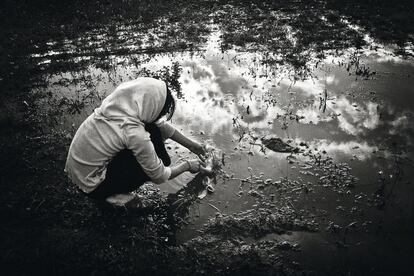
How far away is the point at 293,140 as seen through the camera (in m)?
4.45

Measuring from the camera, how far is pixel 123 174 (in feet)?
10.7

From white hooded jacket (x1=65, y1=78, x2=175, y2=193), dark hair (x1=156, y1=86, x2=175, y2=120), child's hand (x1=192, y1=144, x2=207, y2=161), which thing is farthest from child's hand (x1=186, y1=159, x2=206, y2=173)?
dark hair (x1=156, y1=86, x2=175, y2=120)

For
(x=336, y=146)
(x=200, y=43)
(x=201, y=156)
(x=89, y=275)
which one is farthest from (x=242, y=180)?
(x=200, y=43)

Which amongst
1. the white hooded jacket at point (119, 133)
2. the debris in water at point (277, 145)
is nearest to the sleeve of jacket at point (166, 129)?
the white hooded jacket at point (119, 133)

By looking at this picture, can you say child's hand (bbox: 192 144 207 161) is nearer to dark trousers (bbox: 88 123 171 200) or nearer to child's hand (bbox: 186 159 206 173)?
child's hand (bbox: 186 159 206 173)

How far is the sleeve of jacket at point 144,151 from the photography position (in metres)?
2.83

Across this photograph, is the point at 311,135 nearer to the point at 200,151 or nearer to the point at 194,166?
the point at 200,151

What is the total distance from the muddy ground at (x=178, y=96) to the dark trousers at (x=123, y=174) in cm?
36

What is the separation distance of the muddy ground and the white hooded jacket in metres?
0.75

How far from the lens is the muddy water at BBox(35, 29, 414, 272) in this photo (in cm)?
329

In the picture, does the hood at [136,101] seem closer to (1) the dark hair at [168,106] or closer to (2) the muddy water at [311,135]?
(1) the dark hair at [168,106]

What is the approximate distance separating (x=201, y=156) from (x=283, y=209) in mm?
1231


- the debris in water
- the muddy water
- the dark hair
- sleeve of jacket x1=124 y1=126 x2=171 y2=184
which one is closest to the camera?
sleeve of jacket x1=124 y1=126 x2=171 y2=184

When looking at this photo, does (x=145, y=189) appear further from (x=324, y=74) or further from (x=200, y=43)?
(x=200, y=43)
